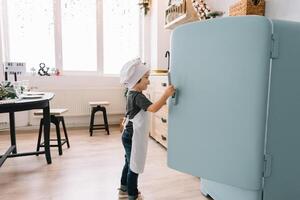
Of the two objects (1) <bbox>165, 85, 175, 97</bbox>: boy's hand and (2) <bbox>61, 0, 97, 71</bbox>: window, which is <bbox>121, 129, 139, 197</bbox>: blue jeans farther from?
(2) <bbox>61, 0, 97, 71</bbox>: window

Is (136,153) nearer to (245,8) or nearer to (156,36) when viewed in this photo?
(245,8)

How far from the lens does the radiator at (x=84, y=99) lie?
14.1 ft

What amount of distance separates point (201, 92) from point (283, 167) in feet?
1.98

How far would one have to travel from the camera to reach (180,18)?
3.34 m

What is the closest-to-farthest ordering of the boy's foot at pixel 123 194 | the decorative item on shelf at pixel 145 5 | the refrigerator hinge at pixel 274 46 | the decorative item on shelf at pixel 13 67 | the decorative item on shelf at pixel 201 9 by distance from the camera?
1. the refrigerator hinge at pixel 274 46
2. the boy's foot at pixel 123 194
3. the decorative item on shelf at pixel 201 9
4. the decorative item on shelf at pixel 13 67
5. the decorative item on shelf at pixel 145 5

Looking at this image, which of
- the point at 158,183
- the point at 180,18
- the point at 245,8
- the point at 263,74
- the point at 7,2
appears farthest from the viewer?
the point at 7,2

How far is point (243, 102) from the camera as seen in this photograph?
4.16 ft

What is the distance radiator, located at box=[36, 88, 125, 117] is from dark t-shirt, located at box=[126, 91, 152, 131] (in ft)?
9.03

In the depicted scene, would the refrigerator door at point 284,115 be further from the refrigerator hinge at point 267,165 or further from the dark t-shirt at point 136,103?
the dark t-shirt at point 136,103

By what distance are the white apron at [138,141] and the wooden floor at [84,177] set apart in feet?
1.34

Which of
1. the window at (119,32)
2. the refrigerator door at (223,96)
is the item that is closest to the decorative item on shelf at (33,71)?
the window at (119,32)

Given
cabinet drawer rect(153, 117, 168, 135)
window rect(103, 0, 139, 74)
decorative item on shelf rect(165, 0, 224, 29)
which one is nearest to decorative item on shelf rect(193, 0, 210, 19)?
decorative item on shelf rect(165, 0, 224, 29)

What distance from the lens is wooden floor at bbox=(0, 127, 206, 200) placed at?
2.09 metres

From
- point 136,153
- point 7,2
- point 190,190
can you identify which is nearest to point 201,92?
point 136,153
